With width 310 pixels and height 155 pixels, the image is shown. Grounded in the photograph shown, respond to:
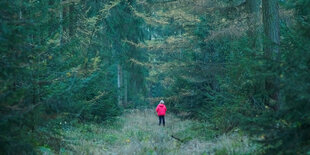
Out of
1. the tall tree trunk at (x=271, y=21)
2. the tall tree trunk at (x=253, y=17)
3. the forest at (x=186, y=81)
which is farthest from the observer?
the tall tree trunk at (x=253, y=17)

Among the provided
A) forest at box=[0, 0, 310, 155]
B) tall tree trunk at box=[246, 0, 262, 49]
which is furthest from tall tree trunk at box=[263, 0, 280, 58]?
tall tree trunk at box=[246, 0, 262, 49]

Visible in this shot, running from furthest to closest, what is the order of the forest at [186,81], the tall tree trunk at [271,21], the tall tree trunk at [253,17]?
the tall tree trunk at [253,17] < the tall tree trunk at [271,21] < the forest at [186,81]

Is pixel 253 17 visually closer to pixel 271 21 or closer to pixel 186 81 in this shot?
pixel 271 21

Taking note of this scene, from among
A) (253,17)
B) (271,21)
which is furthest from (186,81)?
(271,21)

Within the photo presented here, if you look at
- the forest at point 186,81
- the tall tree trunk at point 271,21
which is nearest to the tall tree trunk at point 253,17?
the forest at point 186,81

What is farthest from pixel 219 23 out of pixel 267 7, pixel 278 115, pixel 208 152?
pixel 278 115

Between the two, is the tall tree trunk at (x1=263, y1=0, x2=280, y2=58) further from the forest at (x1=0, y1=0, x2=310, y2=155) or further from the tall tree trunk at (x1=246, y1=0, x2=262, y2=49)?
the tall tree trunk at (x1=246, y1=0, x2=262, y2=49)

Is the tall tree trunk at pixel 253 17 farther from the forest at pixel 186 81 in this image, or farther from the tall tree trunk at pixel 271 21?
the tall tree trunk at pixel 271 21

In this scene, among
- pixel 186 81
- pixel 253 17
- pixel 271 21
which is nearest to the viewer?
pixel 271 21

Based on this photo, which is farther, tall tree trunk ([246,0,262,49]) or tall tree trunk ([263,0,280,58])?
tall tree trunk ([246,0,262,49])

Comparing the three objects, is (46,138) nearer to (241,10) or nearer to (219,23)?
(241,10)

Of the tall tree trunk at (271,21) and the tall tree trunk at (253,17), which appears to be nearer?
the tall tree trunk at (271,21)

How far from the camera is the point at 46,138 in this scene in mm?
6055

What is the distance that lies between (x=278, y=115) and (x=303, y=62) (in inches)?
34.2
